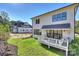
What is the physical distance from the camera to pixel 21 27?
14.1 feet

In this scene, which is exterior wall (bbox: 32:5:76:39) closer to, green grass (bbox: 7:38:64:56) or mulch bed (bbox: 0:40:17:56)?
green grass (bbox: 7:38:64:56)

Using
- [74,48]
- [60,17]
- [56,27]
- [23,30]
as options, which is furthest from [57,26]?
[23,30]

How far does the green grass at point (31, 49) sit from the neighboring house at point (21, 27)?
0.16 meters

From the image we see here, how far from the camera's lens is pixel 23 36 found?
432 cm

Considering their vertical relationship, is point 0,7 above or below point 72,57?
above

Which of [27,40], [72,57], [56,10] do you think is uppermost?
[56,10]

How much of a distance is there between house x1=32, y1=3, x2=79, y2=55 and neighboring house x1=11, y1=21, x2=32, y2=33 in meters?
0.11

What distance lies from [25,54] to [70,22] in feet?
3.14

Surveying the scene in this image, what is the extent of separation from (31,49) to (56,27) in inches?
23.0

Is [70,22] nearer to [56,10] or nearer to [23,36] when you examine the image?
[56,10]

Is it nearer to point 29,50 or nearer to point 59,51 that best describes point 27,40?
point 29,50

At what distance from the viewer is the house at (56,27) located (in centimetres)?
414

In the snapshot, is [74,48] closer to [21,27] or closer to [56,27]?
[56,27]

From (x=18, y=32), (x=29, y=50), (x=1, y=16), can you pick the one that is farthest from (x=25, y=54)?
(x=1, y=16)
